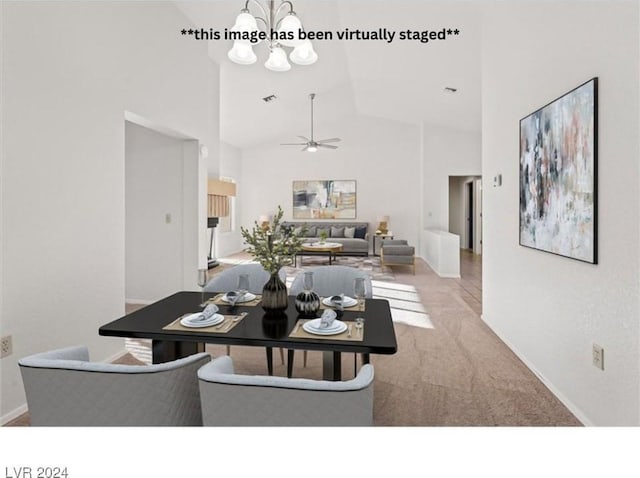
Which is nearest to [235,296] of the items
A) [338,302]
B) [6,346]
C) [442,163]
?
[338,302]

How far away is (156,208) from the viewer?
13.6 feet

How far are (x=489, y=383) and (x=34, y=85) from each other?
3304mm

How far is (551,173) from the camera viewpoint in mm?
Answer: 2262

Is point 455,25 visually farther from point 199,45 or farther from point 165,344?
point 165,344

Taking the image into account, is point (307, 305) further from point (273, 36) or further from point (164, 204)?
point (164, 204)

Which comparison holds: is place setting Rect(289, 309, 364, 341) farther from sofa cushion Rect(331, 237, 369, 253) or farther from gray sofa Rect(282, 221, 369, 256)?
sofa cushion Rect(331, 237, 369, 253)

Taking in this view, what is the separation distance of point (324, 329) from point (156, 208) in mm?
3265

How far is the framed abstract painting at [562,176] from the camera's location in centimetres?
185

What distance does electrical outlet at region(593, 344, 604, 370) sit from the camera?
5.93 ft

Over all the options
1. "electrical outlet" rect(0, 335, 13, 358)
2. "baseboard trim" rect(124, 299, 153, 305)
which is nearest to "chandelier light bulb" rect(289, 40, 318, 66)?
"electrical outlet" rect(0, 335, 13, 358)

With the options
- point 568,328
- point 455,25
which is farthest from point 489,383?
point 455,25
